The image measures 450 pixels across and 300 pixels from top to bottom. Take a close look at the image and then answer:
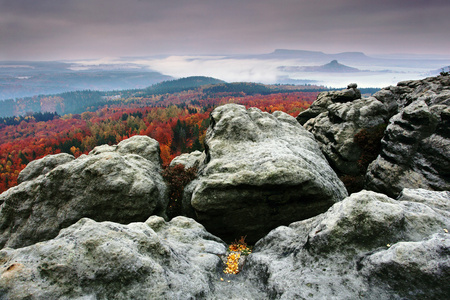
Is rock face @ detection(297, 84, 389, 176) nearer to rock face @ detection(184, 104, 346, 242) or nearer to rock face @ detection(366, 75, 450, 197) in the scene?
rock face @ detection(366, 75, 450, 197)

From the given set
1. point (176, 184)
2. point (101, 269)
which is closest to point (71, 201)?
point (176, 184)

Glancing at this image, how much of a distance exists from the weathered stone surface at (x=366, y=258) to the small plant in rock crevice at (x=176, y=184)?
31.4 feet

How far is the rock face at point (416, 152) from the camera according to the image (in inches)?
558

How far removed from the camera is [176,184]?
719 inches

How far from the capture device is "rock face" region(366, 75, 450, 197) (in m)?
14.2

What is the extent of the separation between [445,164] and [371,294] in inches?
512

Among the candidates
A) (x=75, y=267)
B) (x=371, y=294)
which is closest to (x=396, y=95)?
(x=371, y=294)

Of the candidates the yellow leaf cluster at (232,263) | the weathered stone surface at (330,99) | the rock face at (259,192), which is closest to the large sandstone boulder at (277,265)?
the yellow leaf cluster at (232,263)

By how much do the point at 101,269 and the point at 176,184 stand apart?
11510 millimetres

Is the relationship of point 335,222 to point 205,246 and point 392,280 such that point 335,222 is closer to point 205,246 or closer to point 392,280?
point 392,280

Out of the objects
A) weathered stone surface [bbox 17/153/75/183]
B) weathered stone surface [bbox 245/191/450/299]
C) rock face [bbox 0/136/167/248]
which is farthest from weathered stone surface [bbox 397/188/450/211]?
weathered stone surface [bbox 17/153/75/183]

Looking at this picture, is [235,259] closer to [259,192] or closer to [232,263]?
[232,263]

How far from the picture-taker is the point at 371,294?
6.37 meters

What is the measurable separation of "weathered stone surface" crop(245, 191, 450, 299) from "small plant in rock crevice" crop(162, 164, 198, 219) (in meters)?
9.56
